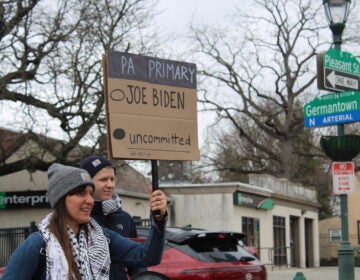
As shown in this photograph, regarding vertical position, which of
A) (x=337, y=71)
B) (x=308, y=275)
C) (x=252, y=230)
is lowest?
(x=308, y=275)

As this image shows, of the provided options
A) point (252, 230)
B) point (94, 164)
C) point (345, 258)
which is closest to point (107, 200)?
point (94, 164)

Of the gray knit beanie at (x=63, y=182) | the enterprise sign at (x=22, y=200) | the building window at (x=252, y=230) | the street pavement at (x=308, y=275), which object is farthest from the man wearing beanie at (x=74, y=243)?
the building window at (x=252, y=230)

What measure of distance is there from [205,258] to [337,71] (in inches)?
146

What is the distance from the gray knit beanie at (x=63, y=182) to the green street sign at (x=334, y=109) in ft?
23.6

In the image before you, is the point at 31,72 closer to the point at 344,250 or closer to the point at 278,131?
the point at 344,250

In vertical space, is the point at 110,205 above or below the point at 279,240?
above

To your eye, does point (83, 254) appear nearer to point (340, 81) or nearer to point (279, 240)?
point (340, 81)

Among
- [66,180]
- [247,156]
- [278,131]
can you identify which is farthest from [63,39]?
[247,156]

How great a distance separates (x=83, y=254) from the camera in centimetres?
350

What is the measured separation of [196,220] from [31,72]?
11.8 meters

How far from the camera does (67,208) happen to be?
3574 mm

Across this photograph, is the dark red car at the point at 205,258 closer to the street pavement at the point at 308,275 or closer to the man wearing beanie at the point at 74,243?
the man wearing beanie at the point at 74,243

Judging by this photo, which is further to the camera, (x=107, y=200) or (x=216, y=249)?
(x=216, y=249)

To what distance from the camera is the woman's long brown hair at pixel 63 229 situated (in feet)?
11.2
